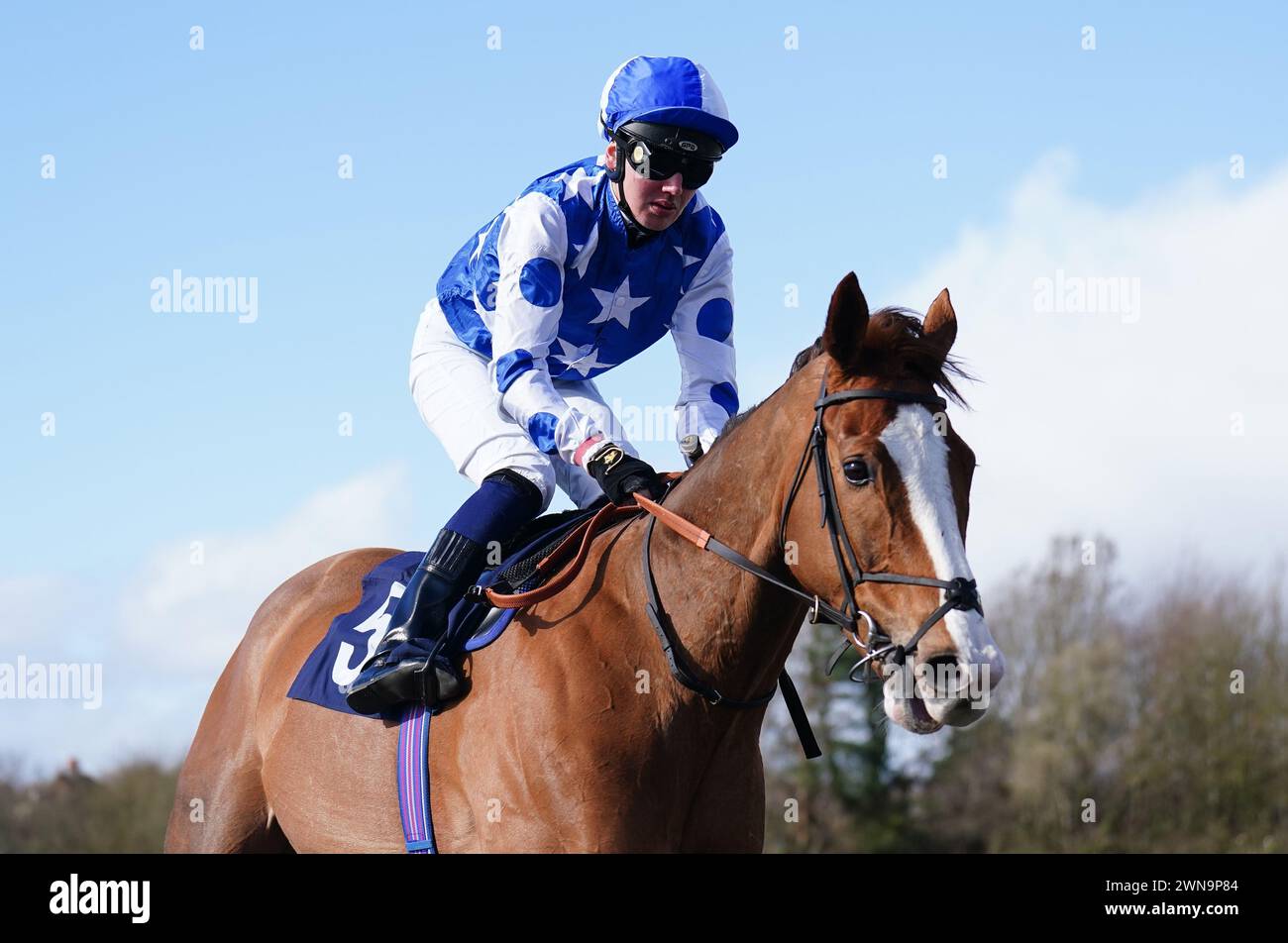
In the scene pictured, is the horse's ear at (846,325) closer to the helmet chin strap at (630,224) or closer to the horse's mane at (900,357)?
the horse's mane at (900,357)

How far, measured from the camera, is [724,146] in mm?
5289

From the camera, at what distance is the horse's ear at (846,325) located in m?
4.15

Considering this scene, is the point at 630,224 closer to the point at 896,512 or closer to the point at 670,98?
the point at 670,98

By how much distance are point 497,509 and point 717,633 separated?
1.12 m

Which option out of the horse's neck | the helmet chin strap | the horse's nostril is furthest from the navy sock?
the horse's nostril

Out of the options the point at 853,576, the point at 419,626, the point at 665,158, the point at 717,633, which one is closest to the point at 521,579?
the point at 419,626

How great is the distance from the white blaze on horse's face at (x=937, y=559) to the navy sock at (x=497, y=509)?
168 centimetres

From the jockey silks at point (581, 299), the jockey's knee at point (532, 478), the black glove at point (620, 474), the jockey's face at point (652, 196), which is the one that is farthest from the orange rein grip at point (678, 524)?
the jockey's face at point (652, 196)

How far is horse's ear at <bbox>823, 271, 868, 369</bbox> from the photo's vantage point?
415cm

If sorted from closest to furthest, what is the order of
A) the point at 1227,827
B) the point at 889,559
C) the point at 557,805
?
1. the point at 889,559
2. the point at 557,805
3. the point at 1227,827

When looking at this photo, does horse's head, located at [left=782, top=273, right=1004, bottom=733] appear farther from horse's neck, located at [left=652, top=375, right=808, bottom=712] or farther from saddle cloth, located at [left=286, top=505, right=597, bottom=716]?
saddle cloth, located at [left=286, top=505, right=597, bottom=716]
